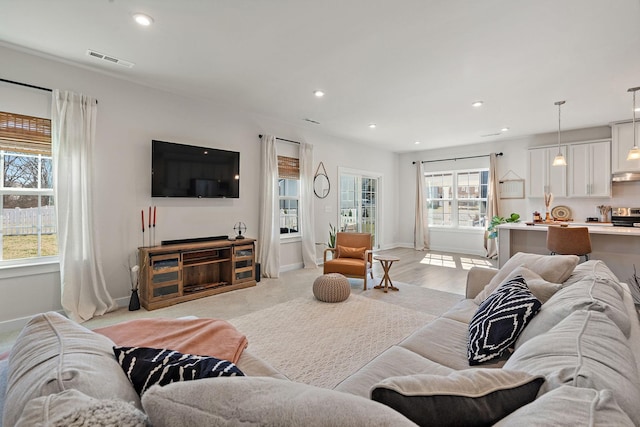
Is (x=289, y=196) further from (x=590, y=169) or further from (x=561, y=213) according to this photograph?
(x=590, y=169)

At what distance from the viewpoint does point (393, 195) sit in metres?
8.52

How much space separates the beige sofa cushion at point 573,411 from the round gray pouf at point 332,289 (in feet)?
9.94

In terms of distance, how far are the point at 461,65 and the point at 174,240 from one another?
167 inches

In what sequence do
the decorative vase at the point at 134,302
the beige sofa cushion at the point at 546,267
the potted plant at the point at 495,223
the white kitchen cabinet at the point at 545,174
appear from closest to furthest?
1. the beige sofa cushion at the point at 546,267
2. the decorative vase at the point at 134,302
3. the white kitchen cabinet at the point at 545,174
4. the potted plant at the point at 495,223

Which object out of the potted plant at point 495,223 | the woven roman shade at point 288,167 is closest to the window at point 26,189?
the woven roman shade at point 288,167

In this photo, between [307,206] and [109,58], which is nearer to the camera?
[109,58]

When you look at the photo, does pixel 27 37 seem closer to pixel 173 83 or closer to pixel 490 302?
pixel 173 83

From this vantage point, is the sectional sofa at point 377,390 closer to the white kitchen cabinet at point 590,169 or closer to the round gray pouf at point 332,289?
the round gray pouf at point 332,289

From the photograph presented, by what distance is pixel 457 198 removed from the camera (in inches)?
304

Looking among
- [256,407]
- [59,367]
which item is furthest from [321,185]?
[256,407]

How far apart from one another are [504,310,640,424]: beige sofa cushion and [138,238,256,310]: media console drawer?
3.66m

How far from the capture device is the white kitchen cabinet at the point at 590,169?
17.9 feet

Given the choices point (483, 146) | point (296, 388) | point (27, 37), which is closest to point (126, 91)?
point (27, 37)

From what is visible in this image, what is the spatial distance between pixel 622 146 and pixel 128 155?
8.04 metres
